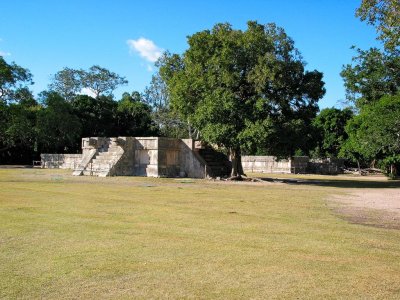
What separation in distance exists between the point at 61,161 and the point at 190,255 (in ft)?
145

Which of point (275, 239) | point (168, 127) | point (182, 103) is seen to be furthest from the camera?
point (168, 127)

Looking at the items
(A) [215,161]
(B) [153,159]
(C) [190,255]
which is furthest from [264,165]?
(C) [190,255]

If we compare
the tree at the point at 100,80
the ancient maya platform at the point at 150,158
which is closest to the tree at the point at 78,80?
the tree at the point at 100,80

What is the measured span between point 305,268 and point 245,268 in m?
0.85

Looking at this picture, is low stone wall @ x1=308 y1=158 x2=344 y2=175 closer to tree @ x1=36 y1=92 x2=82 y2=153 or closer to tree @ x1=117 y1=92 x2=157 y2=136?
tree @ x1=117 y1=92 x2=157 y2=136

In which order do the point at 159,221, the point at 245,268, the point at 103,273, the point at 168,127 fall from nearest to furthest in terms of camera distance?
the point at 103,273 → the point at 245,268 → the point at 159,221 → the point at 168,127

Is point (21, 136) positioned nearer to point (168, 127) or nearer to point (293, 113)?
point (168, 127)

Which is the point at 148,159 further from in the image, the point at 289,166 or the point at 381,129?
the point at 289,166

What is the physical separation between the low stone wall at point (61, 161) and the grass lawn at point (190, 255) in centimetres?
3533

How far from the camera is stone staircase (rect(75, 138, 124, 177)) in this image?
32.5 meters

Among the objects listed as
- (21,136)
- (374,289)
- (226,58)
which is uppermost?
(226,58)

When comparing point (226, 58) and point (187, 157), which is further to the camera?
point (187, 157)

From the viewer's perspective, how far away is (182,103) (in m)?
31.2

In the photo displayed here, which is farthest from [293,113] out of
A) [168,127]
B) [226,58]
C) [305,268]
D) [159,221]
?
[168,127]
